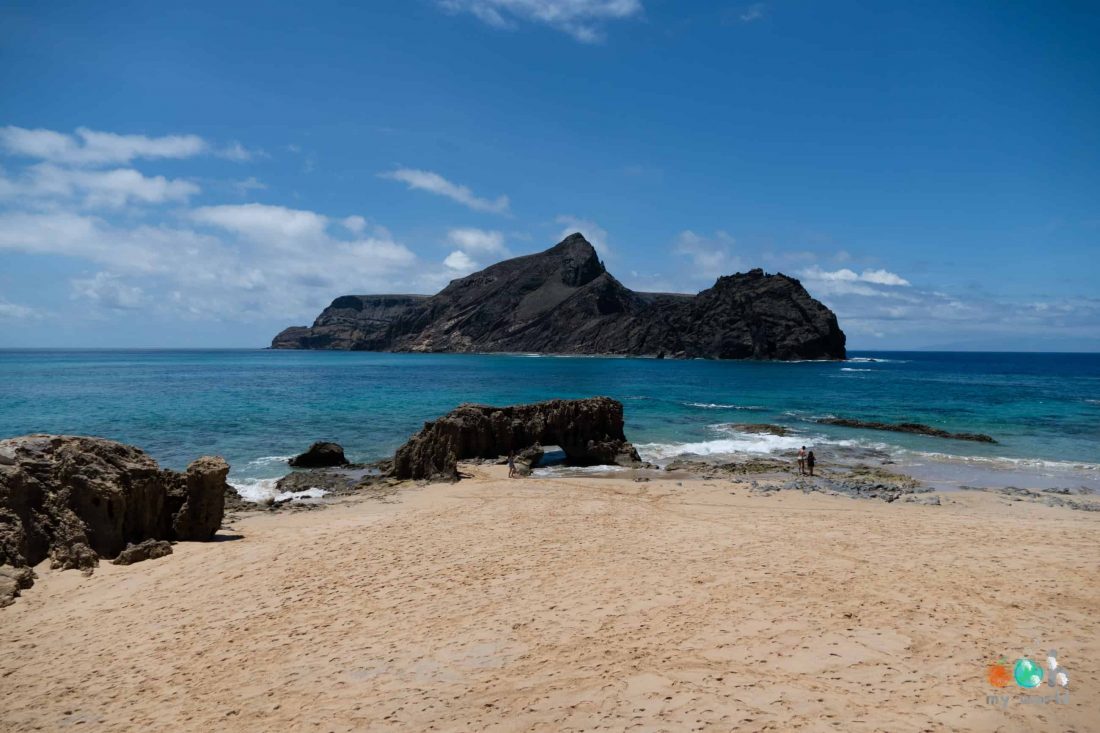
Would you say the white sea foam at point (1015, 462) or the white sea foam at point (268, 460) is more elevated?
the white sea foam at point (268, 460)

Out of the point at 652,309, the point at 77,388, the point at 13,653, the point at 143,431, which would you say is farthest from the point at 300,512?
the point at 652,309

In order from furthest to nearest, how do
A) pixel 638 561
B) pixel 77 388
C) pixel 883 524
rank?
pixel 77 388 → pixel 883 524 → pixel 638 561

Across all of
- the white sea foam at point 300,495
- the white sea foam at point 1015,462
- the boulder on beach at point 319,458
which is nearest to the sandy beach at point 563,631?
the white sea foam at point 300,495

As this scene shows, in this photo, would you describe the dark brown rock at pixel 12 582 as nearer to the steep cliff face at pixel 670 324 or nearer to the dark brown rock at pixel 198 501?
the dark brown rock at pixel 198 501

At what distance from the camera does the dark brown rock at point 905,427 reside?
1353 inches

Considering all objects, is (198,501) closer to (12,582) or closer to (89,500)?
(89,500)

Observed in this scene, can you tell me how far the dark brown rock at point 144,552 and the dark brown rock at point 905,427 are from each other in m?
39.2

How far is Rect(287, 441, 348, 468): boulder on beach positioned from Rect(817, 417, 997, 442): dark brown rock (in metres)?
33.2

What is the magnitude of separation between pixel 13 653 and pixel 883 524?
1754cm

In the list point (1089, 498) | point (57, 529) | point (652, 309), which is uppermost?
point (652, 309)

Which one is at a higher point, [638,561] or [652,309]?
[652,309]

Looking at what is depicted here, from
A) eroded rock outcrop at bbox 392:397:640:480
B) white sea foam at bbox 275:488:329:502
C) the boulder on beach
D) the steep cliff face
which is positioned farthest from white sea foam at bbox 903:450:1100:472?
the steep cliff face

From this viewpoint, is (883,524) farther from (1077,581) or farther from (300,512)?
(300,512)

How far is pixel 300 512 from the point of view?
698 inches
